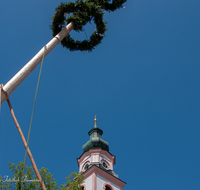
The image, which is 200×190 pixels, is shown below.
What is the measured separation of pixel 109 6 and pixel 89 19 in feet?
4.25

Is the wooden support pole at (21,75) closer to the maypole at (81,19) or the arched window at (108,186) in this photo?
the maypole at (81,19)

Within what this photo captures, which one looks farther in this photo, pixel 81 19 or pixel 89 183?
pixel 89 183

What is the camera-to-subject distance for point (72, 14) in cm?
808

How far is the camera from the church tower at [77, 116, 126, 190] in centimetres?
2806

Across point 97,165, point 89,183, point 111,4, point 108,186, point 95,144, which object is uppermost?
point 95,144

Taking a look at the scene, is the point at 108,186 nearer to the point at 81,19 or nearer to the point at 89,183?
the point at 89,183

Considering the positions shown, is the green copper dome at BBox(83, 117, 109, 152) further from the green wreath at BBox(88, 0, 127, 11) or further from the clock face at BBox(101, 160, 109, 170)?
the green wreath at BBox(88, 0, 127, 11)

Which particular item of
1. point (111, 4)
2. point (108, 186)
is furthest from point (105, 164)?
point (111, 4)

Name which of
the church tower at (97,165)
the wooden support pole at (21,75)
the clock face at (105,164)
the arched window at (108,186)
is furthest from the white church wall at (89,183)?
the wooden support pole at (21,75)

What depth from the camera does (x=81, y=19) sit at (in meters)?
7.90

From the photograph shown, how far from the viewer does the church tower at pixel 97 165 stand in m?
28.1

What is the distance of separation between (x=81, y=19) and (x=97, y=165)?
25.2 meters

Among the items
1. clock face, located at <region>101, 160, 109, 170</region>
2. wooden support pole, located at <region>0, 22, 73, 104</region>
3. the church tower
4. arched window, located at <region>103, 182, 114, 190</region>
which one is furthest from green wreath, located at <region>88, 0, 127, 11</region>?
clock face, located at <region>101, 160, 109, 170</region>

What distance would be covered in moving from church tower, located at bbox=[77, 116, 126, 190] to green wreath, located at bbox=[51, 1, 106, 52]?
845 inches
